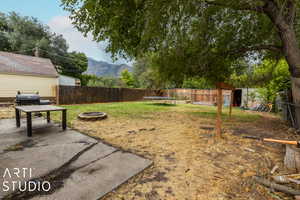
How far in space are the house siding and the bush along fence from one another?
0.94 metres

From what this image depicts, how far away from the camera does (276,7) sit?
3.38 meters

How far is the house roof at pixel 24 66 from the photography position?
347 inches

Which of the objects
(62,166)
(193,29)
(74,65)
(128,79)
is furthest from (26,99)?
(128,79)

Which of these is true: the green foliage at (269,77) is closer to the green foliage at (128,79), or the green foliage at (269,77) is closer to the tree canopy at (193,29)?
the tree canopy at (193,29)

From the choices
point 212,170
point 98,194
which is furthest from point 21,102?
point 212,170

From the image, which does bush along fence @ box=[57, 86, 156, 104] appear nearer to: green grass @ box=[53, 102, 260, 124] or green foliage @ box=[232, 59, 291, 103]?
green grass @ box=[53, 102, 260, 124]

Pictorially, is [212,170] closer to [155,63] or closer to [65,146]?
[65,146]

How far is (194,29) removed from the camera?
4.13 metres

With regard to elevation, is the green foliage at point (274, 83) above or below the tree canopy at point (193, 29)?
below

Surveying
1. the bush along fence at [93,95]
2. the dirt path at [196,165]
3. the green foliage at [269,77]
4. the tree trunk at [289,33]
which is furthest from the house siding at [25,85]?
the green foliage at [269,77]

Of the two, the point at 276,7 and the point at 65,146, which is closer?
the point at 65,146

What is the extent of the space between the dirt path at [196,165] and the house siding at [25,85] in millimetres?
9003

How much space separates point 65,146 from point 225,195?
2.64 meters

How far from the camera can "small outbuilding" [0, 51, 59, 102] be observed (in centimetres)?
857
